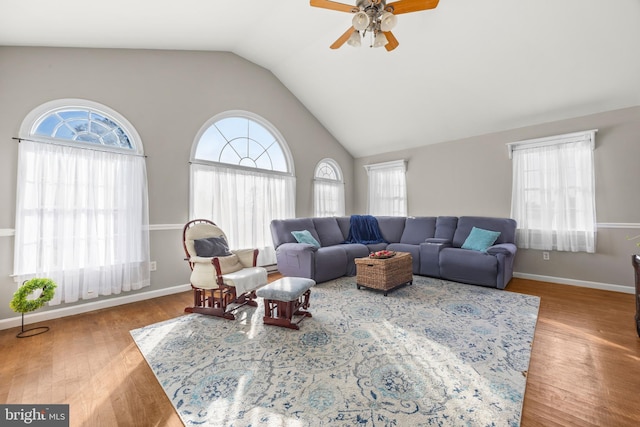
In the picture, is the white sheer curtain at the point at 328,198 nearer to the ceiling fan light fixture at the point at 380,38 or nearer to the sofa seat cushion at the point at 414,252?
the sofa seat cushion at the point at 414,252

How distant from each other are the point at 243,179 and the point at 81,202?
6.78 ft

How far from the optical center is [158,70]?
3584 millimetres

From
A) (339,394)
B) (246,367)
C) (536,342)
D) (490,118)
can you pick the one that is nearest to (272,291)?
(246,367)

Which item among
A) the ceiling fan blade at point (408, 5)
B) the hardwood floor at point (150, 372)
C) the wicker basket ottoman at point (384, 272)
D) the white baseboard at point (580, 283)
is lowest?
the hardwood floor at point (150, 372)

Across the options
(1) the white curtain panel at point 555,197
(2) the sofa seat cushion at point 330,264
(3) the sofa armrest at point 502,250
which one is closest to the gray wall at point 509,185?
(1) the white curtain panel at point 555,197

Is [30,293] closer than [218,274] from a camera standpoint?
Yes

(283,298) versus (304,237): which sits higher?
(304,237)

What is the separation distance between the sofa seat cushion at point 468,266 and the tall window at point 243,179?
A: 279cm

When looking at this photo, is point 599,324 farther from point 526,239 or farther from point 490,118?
point 490,118

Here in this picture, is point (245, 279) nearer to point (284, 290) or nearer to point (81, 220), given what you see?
point (284, 290)

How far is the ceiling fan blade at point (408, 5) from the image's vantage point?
2.34 metres

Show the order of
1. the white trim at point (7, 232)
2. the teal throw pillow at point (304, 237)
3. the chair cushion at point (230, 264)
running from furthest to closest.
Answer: the teal throw pillow at point (304, 237) < the chair cushion at point (230, 264) < the white trim at point (7, 232)

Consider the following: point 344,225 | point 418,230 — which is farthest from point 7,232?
point 418,230

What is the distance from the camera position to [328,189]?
5.95 metres
